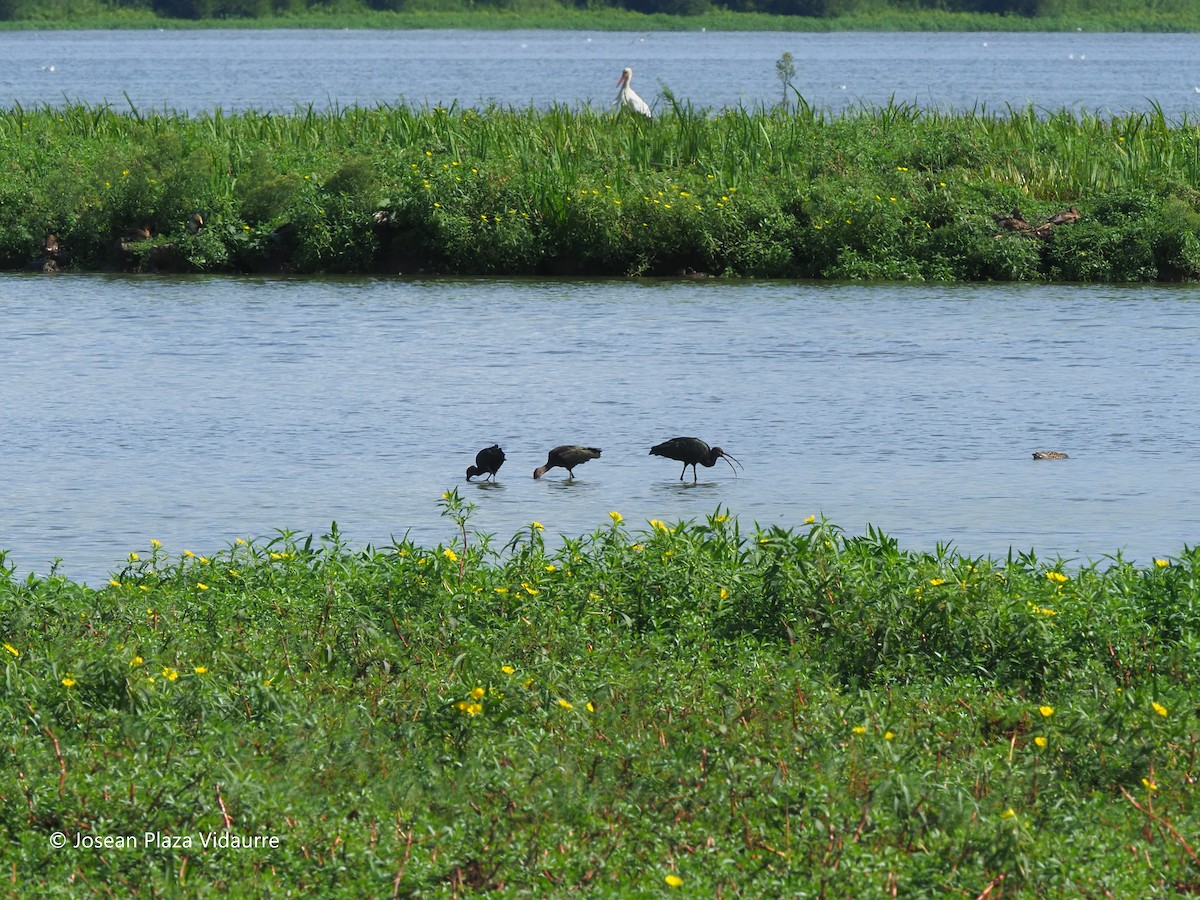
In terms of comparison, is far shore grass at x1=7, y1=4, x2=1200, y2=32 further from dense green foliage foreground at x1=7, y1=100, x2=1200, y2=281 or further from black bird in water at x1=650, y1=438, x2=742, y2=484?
black bird in water at x1=650, y1=438, x2=742, y2=484

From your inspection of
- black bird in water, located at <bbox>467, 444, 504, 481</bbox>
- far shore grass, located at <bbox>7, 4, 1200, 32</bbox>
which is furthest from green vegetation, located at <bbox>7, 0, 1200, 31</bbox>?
black bird in water, located at <bbox>467, 444, 504, 481</bbox>

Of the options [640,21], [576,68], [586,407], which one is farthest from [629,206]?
[640,21]

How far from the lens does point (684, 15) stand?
10144 cm

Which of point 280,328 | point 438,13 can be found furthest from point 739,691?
point 438,13

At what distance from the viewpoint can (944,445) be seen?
12156 mm

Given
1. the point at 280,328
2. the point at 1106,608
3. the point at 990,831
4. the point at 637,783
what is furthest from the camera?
the point at 280,328

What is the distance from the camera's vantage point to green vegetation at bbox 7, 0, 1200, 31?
100 m

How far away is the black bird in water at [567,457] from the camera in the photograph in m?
11.1

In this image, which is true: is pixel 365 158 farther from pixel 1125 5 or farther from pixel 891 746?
pixel 1125 5

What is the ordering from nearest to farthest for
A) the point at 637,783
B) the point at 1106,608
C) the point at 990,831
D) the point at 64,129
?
the point at 990,831 < the point at 637,783 < the point at 1106,608 < the point at 64,129

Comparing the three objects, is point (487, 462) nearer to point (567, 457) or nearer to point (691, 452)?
point (567, 457)

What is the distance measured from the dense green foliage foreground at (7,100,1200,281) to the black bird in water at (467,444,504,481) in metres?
9.29

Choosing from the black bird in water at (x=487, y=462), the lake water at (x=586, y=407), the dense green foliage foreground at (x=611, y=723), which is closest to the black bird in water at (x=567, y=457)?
the lake water at (x=586, y=407)

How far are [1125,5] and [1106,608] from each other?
10299cm
